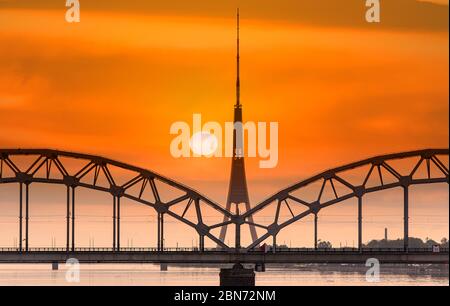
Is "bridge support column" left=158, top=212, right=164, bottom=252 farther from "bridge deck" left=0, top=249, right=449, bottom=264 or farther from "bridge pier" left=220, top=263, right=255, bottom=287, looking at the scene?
"bridge pier" left=220, top=263, right=255, bottom=287

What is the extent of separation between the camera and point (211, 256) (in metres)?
191

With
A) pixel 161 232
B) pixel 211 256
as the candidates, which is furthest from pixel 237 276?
pixel 161 232

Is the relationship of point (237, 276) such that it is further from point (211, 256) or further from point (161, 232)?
point (161, 232)

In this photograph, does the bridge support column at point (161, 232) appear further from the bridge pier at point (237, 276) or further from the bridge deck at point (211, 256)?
the bridge pier at point (237, 276)

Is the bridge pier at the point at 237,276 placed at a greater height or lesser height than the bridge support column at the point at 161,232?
lesser

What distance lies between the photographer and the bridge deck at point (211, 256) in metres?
186

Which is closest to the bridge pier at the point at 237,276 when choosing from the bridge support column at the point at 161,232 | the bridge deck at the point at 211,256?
the bridge deck at the point at 211,256

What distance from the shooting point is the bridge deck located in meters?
186

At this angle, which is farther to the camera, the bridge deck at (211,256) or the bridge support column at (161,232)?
the bridge support column at (161,232)

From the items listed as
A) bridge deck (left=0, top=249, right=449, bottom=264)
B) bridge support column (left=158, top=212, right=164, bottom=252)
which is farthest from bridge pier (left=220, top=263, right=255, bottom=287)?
bridge support column (left=158, top=212, right=164, bottom=252)
